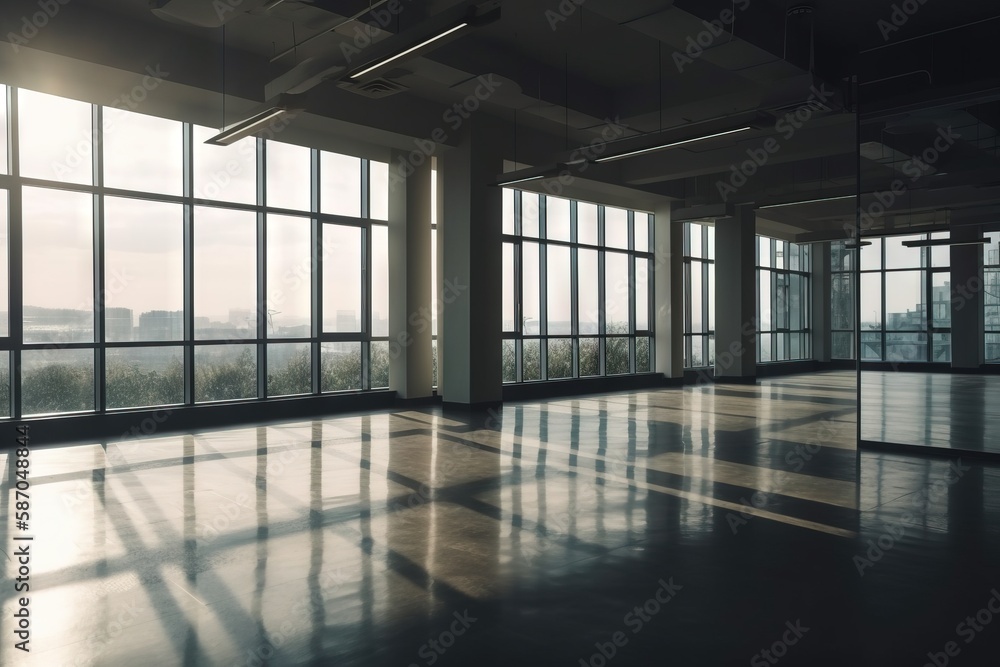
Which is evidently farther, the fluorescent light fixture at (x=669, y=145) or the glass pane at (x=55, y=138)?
the glass pane at (x=55, y=138)

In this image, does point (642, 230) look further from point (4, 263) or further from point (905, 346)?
point (4, 263)

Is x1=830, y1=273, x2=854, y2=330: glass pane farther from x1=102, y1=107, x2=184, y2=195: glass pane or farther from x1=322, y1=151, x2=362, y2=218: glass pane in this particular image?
x1=102, y1=107, x2=184, y2=195: glass pane

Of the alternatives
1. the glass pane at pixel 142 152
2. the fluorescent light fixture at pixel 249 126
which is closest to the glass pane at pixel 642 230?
the glass pane at pixel 142 152

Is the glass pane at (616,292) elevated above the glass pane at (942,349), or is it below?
above

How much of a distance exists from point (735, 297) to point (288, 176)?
12.9 metres

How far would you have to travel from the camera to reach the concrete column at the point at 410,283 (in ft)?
44.7

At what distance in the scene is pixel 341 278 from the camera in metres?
13.4

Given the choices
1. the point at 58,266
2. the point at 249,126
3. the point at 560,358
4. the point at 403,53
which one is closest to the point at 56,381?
the point at 58,266

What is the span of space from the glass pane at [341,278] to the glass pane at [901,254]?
890 centimetres

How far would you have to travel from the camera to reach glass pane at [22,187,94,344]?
388 inches

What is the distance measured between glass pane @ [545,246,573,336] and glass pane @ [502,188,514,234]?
1.28m

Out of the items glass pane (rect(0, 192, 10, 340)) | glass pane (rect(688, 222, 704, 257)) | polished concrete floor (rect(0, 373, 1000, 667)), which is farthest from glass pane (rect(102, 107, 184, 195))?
glass pane (rect(688, 222, 704, 257))

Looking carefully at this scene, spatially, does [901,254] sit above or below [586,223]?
below

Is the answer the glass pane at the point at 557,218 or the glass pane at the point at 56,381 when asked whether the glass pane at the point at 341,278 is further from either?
the glass pane at the point at 557,218
